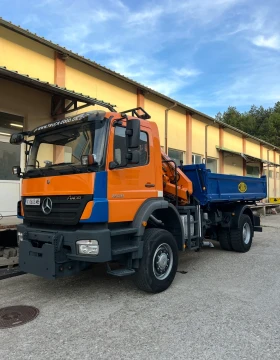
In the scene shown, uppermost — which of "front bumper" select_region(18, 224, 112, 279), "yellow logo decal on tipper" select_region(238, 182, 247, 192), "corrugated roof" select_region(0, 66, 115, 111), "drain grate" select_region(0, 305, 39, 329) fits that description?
"corrugated roof" select_region(0, 66, 115, 111)

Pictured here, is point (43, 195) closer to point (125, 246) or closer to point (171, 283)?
point (125, 246)

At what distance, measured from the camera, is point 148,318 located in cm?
416

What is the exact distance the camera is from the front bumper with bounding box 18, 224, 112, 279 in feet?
14.0

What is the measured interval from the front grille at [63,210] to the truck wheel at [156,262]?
3.95 ft

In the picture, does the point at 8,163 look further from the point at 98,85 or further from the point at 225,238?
the point at 225,238

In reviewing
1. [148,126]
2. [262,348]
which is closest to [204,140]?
[148,126]

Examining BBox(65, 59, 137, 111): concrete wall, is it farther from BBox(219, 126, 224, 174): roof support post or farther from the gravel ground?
BBox(219, 126, 224, 174): roof support post

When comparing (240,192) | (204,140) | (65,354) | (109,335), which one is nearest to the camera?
(65,354)

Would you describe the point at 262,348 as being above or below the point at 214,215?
below

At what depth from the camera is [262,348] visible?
3.37 meters

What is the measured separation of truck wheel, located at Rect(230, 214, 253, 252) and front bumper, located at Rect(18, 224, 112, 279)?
4842 mm

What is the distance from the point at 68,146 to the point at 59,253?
1606mm

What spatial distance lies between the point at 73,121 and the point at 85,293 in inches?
106

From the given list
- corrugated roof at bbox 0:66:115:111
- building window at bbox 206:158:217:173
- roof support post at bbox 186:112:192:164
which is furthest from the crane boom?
building window at bbox 206:158:217:173
